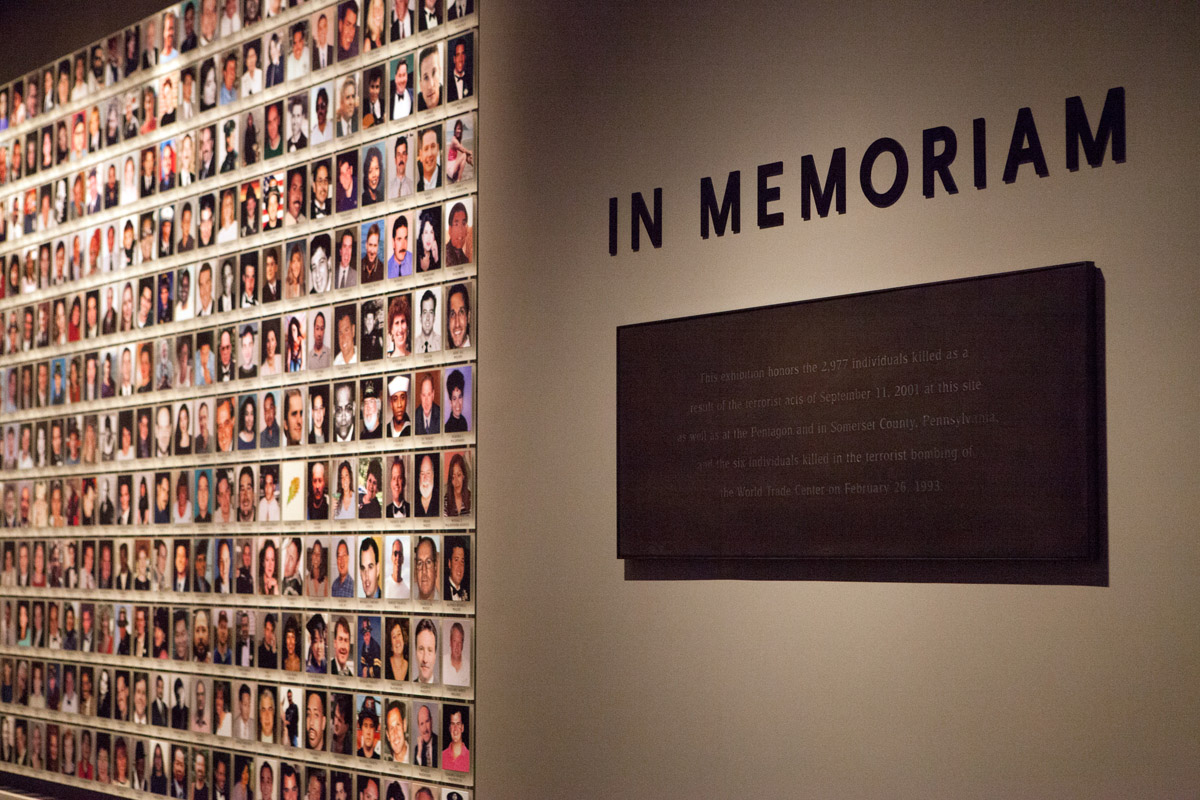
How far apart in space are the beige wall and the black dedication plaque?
7 cm

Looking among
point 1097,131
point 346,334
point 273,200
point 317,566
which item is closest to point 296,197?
point 273,200

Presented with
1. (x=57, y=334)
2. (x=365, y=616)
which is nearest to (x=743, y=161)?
(x=365, y=616)

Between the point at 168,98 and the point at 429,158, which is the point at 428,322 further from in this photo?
the point at 168,98

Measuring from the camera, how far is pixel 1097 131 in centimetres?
306

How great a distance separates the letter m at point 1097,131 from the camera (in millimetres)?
3029

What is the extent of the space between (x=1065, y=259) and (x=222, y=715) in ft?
12.5

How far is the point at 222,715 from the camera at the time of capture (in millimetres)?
5195

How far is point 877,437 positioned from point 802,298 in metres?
0.49

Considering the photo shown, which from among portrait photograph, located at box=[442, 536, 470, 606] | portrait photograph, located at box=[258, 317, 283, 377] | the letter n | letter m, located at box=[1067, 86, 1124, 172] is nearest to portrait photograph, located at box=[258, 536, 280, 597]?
portrait photograph, located at box=[258, 317, 283, 377]

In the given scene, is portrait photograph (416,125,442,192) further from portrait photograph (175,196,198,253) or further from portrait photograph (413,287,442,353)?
portrait photograph (175,196,198,253)

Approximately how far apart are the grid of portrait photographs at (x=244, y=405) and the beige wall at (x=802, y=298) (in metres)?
0.27

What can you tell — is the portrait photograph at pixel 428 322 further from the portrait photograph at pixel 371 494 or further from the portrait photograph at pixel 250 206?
the portrait photograph at pixel 250 206

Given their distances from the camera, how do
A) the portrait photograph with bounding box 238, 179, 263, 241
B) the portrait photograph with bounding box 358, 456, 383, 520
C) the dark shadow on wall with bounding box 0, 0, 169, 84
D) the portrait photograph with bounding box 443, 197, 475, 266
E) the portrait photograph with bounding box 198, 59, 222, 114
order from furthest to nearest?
the dark shadow on wall with bounding box 0, 0, 169, 84, the portrait photograph with bounding box 198, 59, 222, 114, the portrait photograph with bounding box 238, 179, 263, 241, the portrait photograph with bounding box 358, 456, 383, 520, the portrait photograph with bounding box 443, 197, 475, 266

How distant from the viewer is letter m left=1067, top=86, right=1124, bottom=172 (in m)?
3.03
